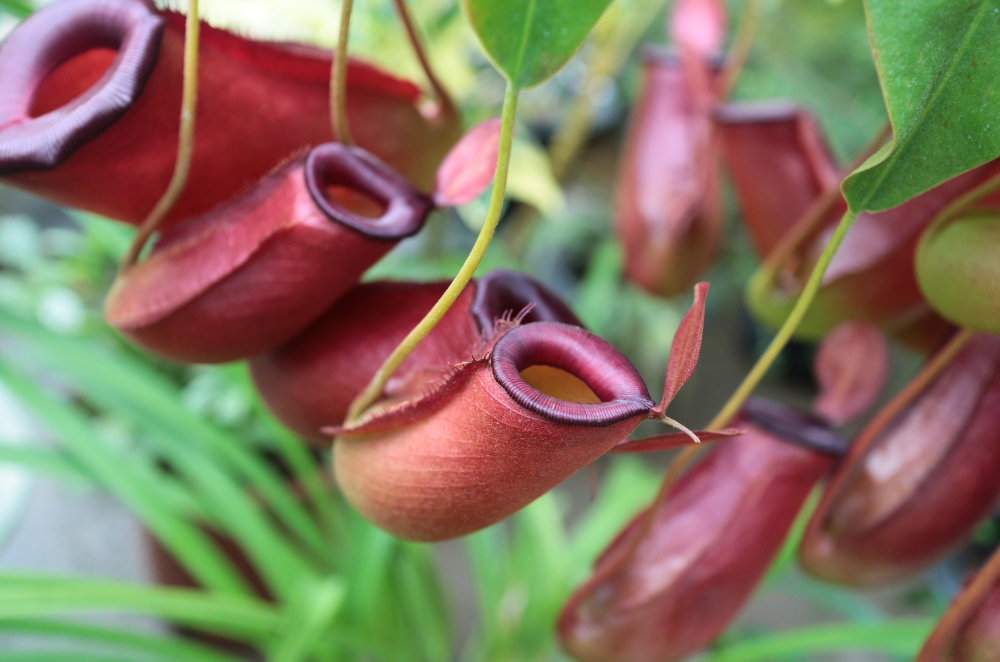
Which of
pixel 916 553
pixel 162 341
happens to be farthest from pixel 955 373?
pixel 162 341

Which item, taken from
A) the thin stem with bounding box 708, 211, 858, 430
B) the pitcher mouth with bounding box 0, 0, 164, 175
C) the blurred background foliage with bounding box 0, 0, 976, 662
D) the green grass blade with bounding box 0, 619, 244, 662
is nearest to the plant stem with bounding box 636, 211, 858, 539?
the thin stem with bounding box 708, 211, 858, 430

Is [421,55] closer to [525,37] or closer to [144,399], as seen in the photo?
[525,37]

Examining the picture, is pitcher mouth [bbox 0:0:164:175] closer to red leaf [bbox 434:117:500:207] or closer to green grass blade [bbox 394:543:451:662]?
red leaf [bbox 434:117:500:207]

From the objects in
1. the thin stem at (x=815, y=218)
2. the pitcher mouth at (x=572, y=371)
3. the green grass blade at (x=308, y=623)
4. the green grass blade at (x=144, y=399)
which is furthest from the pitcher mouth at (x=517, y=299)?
the green grass blade at (x=144, y=399)

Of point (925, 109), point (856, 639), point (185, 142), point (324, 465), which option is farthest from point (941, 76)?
point (324, 465)

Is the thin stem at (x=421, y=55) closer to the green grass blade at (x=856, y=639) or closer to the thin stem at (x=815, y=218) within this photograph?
the thin stem at (x=815, y=218)
